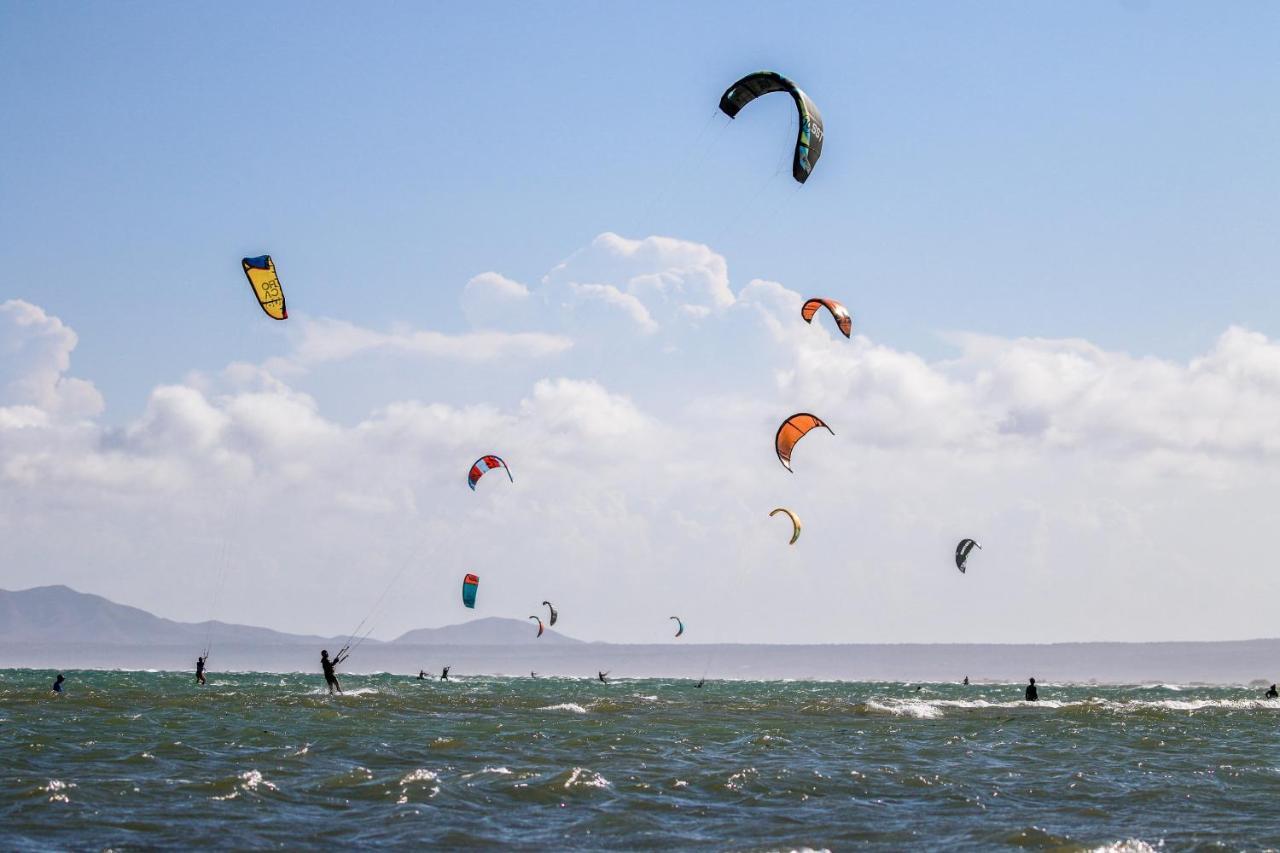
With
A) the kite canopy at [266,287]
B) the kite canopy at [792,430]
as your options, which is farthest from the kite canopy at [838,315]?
the kite canopy at [266,287]

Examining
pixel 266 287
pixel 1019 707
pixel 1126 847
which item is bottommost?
pixel 1126 847

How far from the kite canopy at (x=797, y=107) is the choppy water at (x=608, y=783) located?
8875 millimetres

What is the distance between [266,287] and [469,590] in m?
17.7

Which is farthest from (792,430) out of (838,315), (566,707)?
(566,707)

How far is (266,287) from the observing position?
21.9 m

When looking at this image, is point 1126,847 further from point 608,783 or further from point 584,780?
point 584,780

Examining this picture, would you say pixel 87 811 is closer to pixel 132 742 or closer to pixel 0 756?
pixel 0 756

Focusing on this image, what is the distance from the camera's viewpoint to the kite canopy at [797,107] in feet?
57.6

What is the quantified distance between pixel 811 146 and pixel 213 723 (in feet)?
50.1

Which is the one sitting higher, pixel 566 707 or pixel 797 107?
pixel 797 107

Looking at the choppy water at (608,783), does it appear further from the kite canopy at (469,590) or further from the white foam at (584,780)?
the kite canopy at (469,590)

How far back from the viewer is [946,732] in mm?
24422

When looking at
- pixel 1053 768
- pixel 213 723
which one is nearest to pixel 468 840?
pixel 1053 768

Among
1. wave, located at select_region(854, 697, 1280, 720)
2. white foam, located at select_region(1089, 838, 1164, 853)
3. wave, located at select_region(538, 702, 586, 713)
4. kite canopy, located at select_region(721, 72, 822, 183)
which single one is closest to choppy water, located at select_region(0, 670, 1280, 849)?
white foam, located at select_region(1089, 838, 1164, 853)
